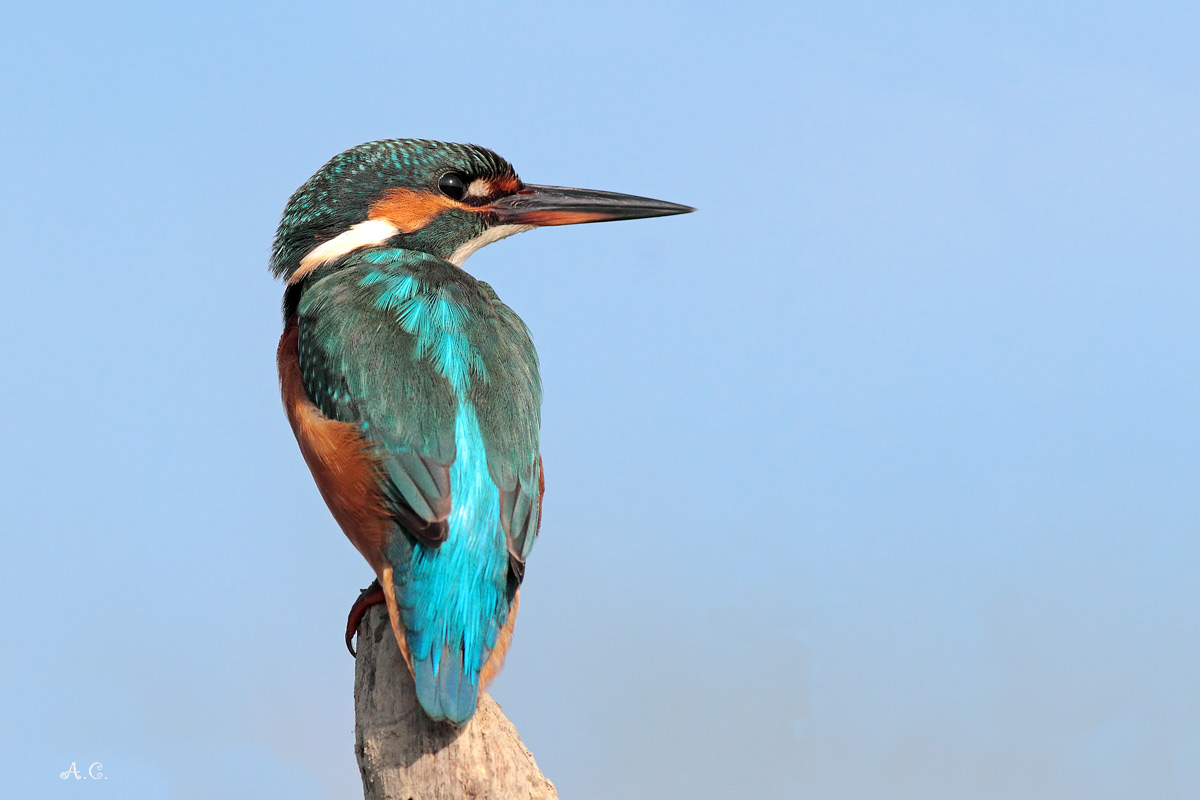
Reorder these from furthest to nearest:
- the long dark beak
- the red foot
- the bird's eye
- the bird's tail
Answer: the long dark beak, the bird's eye, the red foot, the bird's tail

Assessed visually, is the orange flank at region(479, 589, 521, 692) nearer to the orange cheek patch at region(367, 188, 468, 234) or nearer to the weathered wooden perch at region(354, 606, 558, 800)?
the weathered wooden perch at region(354, 606, 558, 800)

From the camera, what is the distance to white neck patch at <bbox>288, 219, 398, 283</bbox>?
4652 millimetres

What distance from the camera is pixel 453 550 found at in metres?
3.52

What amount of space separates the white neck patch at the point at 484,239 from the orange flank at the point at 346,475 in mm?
1101

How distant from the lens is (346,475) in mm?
3893

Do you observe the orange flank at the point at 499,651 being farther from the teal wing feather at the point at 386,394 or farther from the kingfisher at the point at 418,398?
the teal wing feather at the point at 386,394

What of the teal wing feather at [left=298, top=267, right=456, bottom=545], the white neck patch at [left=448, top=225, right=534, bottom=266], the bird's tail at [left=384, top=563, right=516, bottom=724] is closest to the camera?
the bird's tail at [left=384, top=563, right=516, bottom=724]

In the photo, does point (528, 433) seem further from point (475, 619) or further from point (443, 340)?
point (475, 619)

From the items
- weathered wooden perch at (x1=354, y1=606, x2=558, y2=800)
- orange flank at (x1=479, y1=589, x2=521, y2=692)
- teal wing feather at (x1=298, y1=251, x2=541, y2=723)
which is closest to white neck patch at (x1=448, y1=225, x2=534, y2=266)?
teal wing feather at (x1=298, y1=251, x2=541, y2=723)

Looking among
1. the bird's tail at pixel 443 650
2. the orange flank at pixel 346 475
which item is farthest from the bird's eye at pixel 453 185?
the bird's tail at pixel 443 650

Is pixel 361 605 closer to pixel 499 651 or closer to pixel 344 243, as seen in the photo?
pixel 499 651

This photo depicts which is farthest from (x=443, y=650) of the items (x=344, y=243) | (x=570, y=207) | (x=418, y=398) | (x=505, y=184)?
(x=570, y=207)

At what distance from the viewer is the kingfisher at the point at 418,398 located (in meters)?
3.48

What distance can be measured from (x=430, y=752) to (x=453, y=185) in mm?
2497
